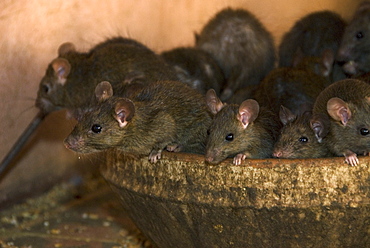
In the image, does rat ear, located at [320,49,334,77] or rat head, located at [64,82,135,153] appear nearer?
rat head, located at [64,82,135,153]

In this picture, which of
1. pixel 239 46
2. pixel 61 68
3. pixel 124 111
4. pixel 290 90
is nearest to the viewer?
pixel 124 111

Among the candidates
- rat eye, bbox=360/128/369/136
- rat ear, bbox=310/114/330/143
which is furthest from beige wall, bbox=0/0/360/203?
rat eye, bbox=360/128/369/136

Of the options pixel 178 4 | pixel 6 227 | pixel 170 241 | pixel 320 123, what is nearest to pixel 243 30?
pixel 178 4

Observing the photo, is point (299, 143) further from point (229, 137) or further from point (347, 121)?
point (229, 137)

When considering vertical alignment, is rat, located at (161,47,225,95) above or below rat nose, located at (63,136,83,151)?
below

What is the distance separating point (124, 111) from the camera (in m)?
3.48

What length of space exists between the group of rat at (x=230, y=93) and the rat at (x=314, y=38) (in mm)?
10

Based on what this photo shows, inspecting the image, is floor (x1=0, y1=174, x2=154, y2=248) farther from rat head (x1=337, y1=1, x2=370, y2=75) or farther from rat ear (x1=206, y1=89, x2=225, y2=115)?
rat head (x1=337, y1=1, x2=370, y2=75)

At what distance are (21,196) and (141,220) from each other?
8.21ft

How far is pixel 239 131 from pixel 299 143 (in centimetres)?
38

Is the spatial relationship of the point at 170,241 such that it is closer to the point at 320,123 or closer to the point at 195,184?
the point at 195,184

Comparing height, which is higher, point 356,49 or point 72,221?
point 356,49

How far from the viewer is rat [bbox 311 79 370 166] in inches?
137

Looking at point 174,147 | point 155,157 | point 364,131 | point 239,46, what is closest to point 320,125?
point 364,131
